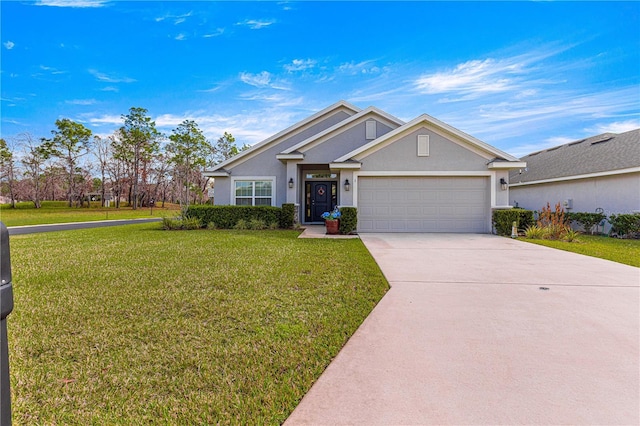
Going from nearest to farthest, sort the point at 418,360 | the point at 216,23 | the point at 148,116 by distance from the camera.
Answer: the point at 418,360, the point at 216,23, the point at 148,116

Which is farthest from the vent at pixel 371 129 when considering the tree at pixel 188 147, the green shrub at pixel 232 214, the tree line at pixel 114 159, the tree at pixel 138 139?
the tree at pixel 138 139

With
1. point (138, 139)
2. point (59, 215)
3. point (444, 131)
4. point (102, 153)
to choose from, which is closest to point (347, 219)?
point (444, 131)

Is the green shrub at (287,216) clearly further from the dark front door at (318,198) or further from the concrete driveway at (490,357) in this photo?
the concrete driveway at (490,357)

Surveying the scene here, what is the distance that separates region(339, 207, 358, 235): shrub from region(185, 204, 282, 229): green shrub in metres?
3.15

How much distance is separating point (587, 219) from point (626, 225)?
177 centimetres

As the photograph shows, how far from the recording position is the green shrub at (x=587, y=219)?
1261cm

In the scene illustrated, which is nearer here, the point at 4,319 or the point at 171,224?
the point at 4,319

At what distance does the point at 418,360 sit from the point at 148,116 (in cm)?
4159

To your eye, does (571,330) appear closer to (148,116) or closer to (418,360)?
(418,360)

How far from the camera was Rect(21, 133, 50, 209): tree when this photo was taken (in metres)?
34.9

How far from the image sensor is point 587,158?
14.9 meters

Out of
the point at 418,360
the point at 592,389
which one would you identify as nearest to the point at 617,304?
the point at 592,389

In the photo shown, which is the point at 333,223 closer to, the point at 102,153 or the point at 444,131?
the point at 444,131

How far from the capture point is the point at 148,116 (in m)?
36.2
